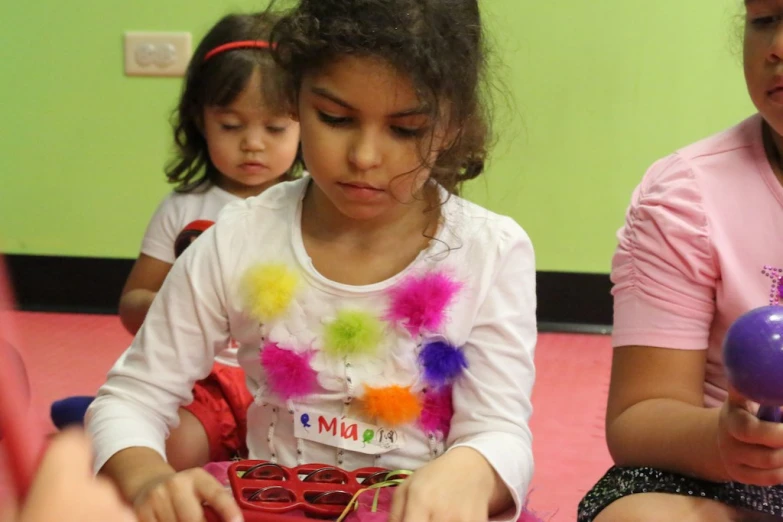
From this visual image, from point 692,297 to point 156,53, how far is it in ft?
5.23

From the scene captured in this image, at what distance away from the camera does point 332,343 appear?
865 millimetres

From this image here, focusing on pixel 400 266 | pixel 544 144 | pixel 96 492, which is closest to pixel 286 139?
pixel 400 266

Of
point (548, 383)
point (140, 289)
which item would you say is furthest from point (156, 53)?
point (548, 383)

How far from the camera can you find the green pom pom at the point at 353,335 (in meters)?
0.86

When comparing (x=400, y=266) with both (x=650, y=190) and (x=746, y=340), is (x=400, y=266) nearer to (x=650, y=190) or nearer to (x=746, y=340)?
(x=650, y=190)

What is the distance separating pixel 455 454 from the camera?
30.4 inches

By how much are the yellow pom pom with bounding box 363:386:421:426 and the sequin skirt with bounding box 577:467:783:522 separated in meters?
0.17

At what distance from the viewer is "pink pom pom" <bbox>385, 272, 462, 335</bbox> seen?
86 cm

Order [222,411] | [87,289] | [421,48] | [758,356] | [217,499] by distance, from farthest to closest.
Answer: [87,289] → [222,411] → [421,48] → [217,499] → [758,356]

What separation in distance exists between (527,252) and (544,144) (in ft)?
3.98

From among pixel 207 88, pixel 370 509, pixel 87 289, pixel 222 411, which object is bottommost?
pixel 87 289

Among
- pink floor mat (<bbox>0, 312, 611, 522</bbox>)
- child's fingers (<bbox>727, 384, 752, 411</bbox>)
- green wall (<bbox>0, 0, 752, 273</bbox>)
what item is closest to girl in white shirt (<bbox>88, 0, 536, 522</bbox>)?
child's fingers (<bbox>727, 384, 752, 411</bbox>)

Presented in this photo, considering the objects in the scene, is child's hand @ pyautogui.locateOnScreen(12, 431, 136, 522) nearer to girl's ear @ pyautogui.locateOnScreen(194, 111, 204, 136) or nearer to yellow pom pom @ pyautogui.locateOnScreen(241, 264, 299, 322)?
yellow pom pom @ pyautogui.locateOnScreen(241, 264, 299, 322)

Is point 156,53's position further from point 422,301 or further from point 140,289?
point 422,301
